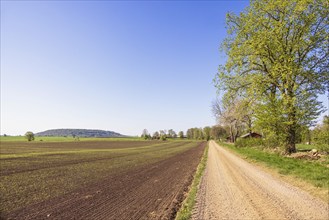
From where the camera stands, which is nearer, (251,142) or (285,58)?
(285,58)

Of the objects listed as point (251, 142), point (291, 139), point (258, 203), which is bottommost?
point (258, 203)

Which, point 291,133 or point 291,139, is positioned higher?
point 291,133

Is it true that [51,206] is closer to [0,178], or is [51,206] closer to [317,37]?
[0,178]

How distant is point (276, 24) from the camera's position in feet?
72.2

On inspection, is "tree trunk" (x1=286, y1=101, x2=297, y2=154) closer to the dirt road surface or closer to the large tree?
the large tree

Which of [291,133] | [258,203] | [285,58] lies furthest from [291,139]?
[258,203]

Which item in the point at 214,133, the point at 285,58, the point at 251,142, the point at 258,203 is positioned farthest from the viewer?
the point at 214,133

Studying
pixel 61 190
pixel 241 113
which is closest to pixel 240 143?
pixel 241 113

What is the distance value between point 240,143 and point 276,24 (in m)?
32.5

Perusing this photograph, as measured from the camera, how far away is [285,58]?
71.5ft

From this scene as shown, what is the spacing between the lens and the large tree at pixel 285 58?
838 inches

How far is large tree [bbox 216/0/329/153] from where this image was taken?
69.9 feet

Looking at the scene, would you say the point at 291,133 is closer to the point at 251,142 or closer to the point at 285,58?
the point at 285,58

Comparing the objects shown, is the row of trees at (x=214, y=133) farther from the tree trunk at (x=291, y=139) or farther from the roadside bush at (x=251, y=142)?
the tree trunk at (x=291, y=139)
